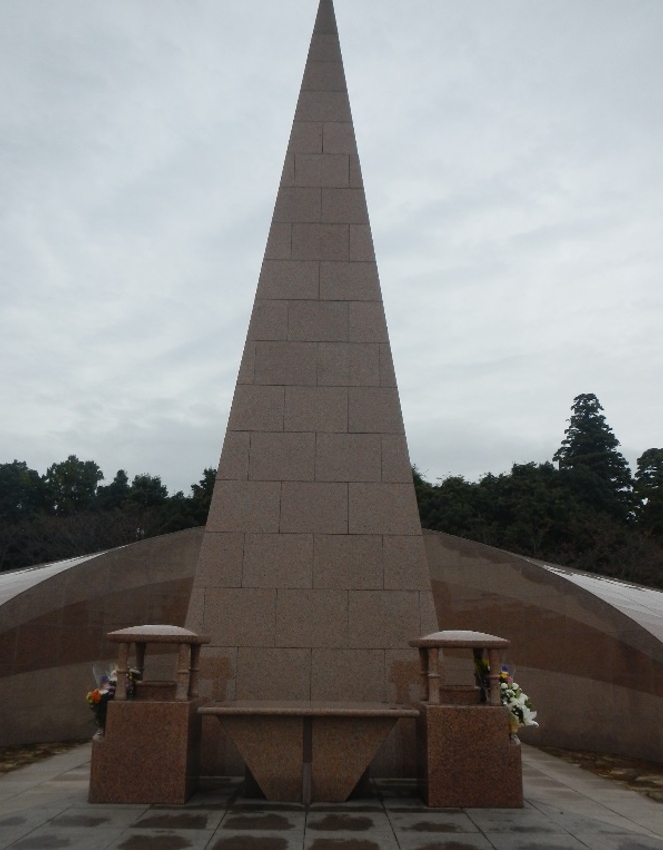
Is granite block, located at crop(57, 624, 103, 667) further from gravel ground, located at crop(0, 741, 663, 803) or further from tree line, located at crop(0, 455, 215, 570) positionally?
tree line, located at crop(0, 455, 215, 570)

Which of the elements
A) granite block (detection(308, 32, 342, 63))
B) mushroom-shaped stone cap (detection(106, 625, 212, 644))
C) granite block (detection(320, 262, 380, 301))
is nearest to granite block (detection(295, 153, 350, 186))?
granite block (detection(320, 262, 380, 301))

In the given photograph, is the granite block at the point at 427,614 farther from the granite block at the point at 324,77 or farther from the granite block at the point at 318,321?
the granite block at the point at 324,77

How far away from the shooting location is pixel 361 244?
10.3 m

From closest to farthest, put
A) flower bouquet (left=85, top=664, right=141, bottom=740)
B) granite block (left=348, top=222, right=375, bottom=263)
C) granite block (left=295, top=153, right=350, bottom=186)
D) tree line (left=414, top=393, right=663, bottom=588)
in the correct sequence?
flower bouquet (left=85, top=664, right=141, bottom=740)
granite block (left=348, top=222, right=375, bottom=263)
granite block (left=295, top=153, right=350, bottom=186)
tree line (left=414, top=393, right=663, bottom=588)

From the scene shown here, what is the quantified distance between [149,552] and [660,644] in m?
9.15

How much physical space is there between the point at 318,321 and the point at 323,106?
12.7 feet

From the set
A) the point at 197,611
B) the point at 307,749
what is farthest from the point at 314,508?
the point at 307,749

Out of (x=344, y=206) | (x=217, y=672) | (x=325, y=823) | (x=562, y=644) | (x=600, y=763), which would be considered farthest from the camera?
(x=562, y=644)

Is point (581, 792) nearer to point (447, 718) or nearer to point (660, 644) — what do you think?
point (447, 718)

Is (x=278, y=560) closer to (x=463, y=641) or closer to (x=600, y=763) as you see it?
(x=463, y=641)

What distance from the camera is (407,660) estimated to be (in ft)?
27.3

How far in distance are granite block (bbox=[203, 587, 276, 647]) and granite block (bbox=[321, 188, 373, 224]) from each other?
5.48 meters

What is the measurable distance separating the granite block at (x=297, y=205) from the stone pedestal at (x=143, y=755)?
6.91 meters

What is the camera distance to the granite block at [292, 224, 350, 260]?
10.3m
